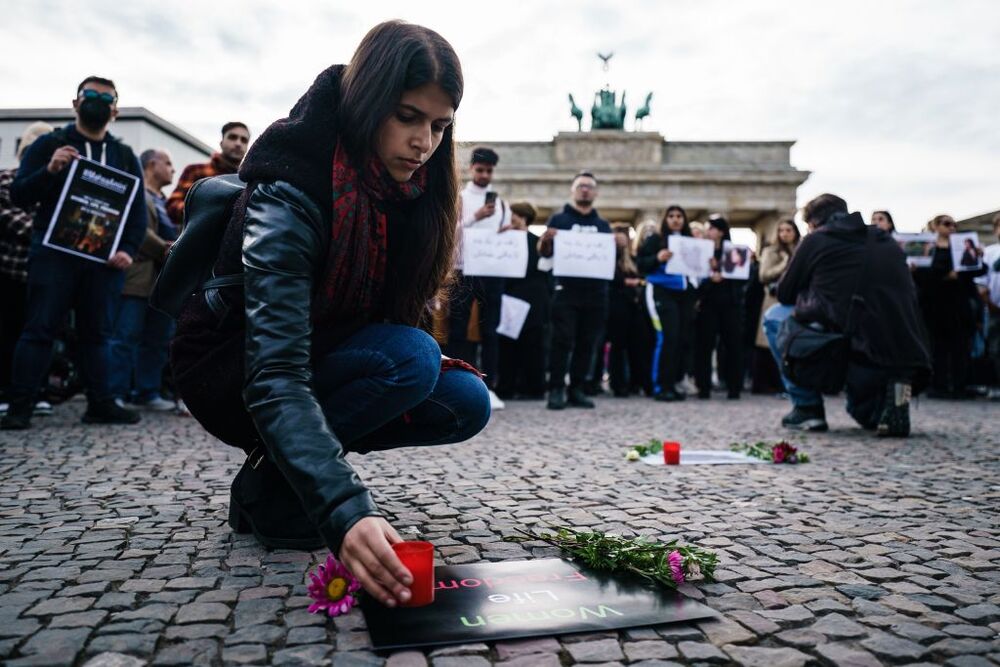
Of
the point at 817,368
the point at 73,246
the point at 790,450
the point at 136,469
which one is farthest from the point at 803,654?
the point at 73,246

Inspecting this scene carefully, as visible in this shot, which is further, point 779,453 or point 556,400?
point 556,400

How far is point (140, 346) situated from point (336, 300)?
4.90 meters

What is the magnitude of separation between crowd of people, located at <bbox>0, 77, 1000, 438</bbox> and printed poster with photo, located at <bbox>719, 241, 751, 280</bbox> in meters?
0.02

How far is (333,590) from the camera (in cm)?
173

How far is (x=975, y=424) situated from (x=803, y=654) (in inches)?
223

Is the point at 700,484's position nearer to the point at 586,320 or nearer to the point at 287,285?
the point at 287,285

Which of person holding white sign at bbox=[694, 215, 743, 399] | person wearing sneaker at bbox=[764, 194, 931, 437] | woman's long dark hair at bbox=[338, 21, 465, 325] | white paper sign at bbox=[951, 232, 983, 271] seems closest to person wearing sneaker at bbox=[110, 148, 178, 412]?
woman's long dark hair at bbox=[338, 21, 465, 325]

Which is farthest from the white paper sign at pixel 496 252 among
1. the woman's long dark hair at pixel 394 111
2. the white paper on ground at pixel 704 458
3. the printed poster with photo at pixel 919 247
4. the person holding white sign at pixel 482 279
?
the woman's long dark hair at pixel 394 111

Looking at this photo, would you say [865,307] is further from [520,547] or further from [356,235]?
[356,235]

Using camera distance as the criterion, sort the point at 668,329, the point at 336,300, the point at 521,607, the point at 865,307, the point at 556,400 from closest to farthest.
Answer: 1. the point at 521,607
2. the point at 336,300
3. the point at 865,307
4. the point at 556,400
5. the point at 668,329

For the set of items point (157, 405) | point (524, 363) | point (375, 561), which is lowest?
point (157, 405)

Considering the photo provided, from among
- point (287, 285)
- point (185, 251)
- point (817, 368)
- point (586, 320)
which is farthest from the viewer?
point (586, 320)

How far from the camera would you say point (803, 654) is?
1.56m

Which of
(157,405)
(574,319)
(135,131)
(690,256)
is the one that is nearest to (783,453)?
(574,319)
